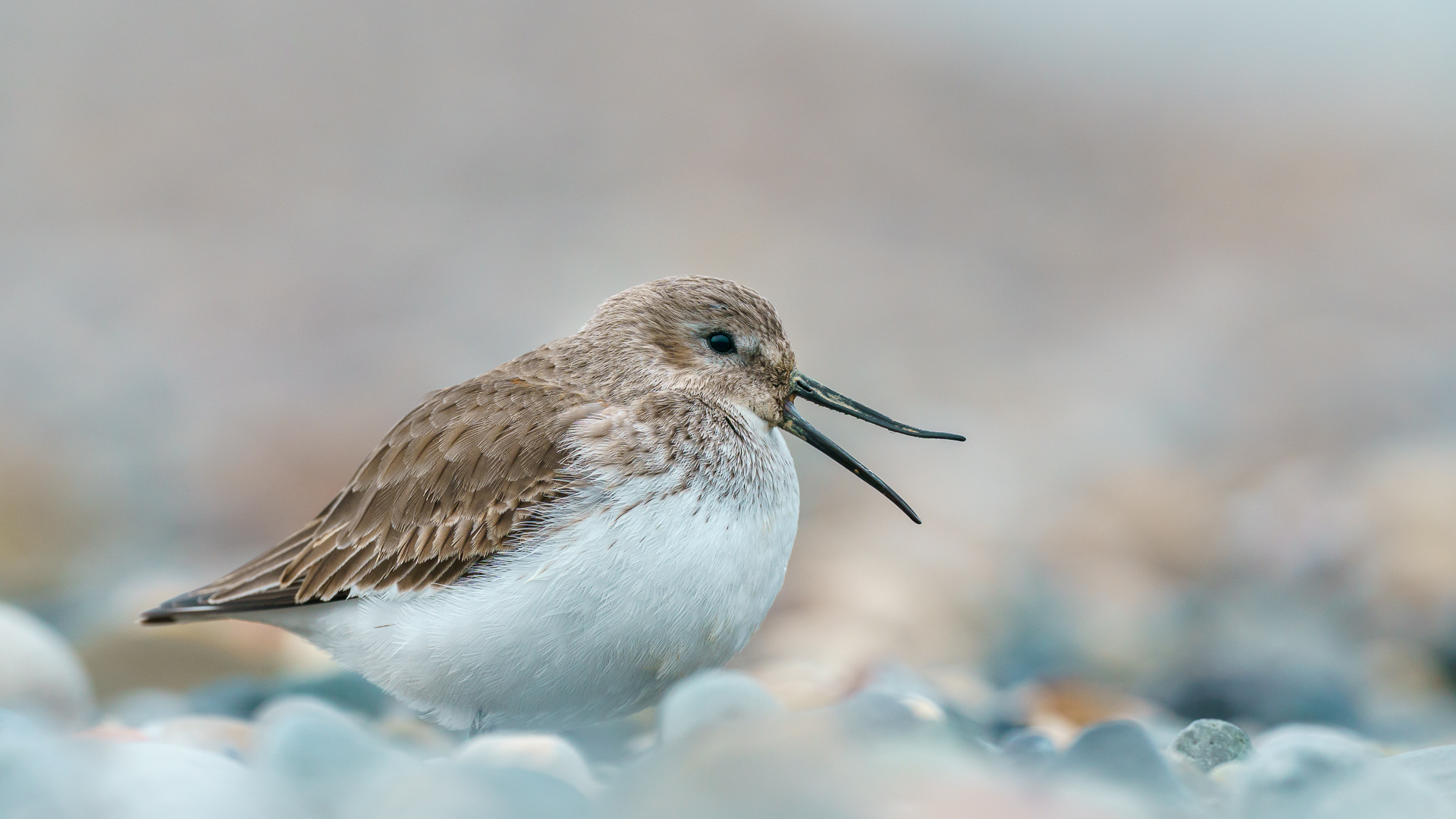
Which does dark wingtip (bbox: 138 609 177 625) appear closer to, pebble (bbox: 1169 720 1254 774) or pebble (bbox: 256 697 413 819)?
pebble (bbox: 256 697 413 819)

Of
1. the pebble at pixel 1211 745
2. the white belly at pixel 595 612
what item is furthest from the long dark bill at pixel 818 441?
the pebble at pixel 1211 745

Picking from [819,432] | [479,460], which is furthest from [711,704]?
[819,432]

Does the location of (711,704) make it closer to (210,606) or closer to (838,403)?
(838,403)

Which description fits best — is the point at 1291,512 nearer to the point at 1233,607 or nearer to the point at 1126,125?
the point at 1233,607

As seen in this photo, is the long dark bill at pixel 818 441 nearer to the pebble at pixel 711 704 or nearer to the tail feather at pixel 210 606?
the pebble at pixel 711 704

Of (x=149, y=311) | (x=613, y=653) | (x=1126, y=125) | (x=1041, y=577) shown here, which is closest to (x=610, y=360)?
(x=613, y=653)

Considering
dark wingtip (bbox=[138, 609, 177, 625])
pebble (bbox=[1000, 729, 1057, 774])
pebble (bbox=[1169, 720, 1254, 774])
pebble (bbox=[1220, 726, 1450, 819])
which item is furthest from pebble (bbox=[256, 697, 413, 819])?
pebble (bbox=[1169, 720, 1254, 774])
